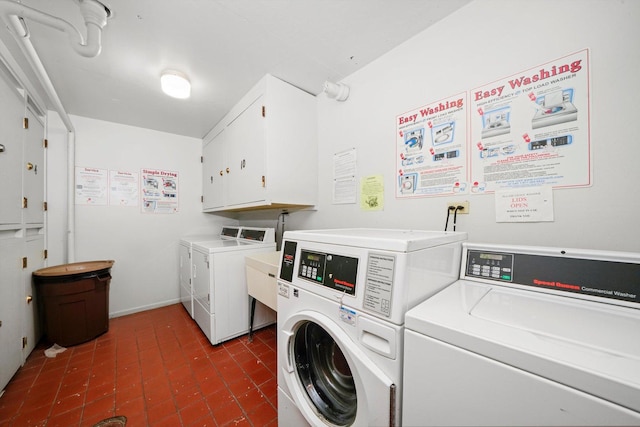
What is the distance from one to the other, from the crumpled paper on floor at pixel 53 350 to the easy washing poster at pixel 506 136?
306 centimetres

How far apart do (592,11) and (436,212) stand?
3.28ft

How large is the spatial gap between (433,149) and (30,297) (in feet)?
10.7

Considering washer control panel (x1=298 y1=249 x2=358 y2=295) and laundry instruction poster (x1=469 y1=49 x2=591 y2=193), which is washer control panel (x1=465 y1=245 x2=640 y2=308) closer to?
laundry instruction poster (x1=469 y1=49 x2=591 y2=193)

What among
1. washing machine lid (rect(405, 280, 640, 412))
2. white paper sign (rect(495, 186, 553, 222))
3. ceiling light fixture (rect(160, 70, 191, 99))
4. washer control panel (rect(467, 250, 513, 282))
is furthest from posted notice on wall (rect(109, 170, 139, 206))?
white paper sign (rect(495, 186, 553, 222))

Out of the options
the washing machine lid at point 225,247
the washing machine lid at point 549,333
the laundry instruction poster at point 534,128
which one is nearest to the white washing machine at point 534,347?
the washing machine lid at point 549,333

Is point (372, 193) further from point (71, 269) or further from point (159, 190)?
point (71, 269)

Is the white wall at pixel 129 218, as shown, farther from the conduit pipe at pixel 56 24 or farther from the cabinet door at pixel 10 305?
the conduit pipe at pixel 56 24

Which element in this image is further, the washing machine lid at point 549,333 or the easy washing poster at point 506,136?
the easy washing poster at point 506,136

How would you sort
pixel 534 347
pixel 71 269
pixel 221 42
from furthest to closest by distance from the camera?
pixel 71 269, pixel 221 42, pixel 534 347

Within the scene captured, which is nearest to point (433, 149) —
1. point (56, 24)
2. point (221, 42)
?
point (221, 42)

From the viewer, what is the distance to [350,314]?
793 millimetres

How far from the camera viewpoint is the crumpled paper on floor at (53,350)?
74.0 inches

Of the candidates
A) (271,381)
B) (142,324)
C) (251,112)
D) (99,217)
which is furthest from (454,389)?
(99,217)

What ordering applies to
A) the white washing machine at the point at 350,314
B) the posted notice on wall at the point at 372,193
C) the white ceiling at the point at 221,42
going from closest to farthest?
the white washing machine at the point at 350,314, the white ceiling at the point at 221,42, the posted notice on wall at the point at 372,193
